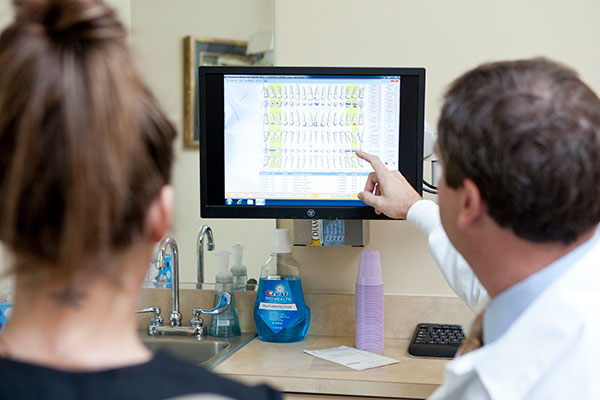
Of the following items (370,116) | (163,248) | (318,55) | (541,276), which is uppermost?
(318,55)

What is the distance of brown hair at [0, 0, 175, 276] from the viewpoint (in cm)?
62

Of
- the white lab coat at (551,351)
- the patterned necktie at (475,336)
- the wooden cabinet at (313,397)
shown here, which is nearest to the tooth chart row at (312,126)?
the wooden cabinet at (313,397)

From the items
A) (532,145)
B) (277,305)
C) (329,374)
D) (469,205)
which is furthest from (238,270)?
(532,145)

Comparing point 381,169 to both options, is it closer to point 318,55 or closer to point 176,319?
point 318,55

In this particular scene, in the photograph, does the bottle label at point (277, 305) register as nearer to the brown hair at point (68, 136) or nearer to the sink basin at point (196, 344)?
the sink basin at point (196, 344)

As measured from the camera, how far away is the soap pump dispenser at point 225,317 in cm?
200

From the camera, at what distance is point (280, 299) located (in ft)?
6.28

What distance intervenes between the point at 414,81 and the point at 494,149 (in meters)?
0.92

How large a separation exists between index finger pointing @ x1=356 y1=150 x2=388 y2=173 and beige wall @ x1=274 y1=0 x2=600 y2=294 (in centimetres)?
29

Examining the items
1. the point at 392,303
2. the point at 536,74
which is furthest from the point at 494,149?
the point at 392,303

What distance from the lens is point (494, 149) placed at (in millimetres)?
929

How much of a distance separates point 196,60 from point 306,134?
53 cm

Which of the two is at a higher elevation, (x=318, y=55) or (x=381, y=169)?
(x=318, y=55)

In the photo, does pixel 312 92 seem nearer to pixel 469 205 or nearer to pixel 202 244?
pixel 202 244
